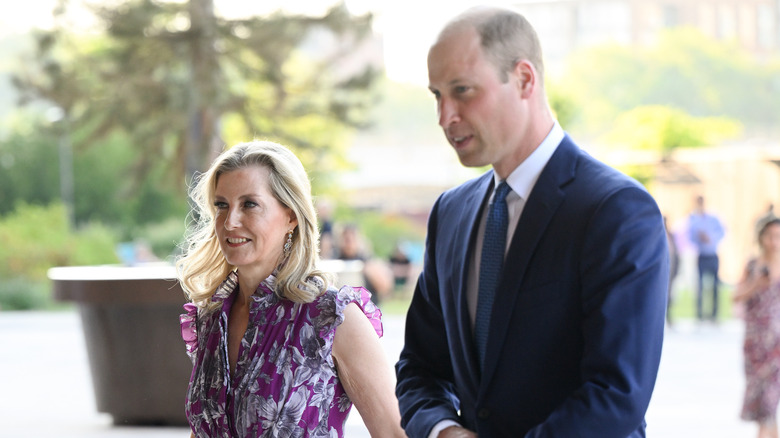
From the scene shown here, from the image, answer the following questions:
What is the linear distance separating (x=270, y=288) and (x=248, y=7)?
10250 mm

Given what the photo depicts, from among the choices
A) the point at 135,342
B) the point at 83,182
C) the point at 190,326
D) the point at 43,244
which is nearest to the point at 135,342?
the point at 135,342

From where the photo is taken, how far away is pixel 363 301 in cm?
274

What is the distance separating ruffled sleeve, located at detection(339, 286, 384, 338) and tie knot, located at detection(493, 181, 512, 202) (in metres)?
0.67

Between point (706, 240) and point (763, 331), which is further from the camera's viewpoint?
point (706, 240)

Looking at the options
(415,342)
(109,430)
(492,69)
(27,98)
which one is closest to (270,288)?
(415,342)

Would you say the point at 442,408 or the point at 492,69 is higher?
the point at 492,69

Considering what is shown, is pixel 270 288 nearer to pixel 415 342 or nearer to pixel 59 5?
pixel 415 342

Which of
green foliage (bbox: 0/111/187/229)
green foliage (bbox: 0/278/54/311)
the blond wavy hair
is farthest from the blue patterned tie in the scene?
green foliage (bbox: 0/111/187/229)

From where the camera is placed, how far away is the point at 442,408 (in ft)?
7.13

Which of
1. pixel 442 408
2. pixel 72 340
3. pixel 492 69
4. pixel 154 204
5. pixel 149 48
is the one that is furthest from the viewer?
pixel 154 204

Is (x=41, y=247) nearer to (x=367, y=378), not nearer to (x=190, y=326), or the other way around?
(x=190, y=326)

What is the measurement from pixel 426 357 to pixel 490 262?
34 cm

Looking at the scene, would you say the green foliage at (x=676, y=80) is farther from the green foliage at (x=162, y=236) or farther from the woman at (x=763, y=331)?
the woman at (x=763, y=331)

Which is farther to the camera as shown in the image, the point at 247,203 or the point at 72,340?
the point at 72,340
